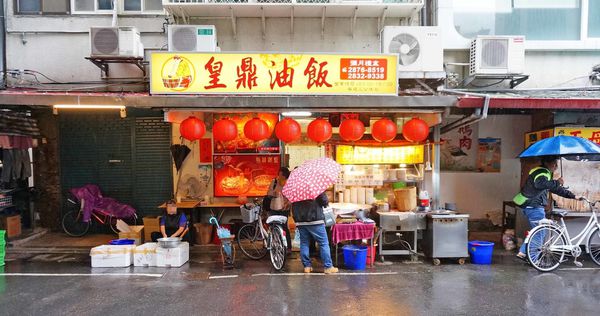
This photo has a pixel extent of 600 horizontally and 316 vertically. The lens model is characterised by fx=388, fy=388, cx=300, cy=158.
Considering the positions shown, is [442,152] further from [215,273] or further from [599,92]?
[215,273]

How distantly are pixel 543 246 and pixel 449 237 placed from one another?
2017 millimetres

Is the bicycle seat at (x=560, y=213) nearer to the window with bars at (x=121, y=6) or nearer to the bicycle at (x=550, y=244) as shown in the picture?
the bicycle at (x=550, y=244)

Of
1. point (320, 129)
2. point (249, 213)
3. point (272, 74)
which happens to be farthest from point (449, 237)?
point (272, 74)

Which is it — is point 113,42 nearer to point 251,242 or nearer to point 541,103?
point 251,242

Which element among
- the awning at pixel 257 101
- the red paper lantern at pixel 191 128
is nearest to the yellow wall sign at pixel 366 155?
the awning at pixel 257 101

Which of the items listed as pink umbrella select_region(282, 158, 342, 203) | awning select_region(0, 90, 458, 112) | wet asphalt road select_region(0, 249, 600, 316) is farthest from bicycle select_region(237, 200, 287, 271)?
awning select_region(0, 90, 458, 112)

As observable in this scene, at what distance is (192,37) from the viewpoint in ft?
34.6

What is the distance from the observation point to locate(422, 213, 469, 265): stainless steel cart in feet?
31.1

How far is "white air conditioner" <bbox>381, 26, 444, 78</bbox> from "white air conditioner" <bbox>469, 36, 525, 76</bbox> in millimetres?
1071

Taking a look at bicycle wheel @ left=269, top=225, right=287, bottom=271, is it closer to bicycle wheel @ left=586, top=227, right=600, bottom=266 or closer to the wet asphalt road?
the wet asphalt road

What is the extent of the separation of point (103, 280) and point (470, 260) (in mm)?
8698

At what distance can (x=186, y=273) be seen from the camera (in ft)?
29.5

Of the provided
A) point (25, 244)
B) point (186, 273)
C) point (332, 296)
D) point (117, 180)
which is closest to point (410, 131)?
point (332, 296)

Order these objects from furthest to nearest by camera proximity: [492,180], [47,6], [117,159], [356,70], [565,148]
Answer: [492,180] < [117,159] < [47,6] < [356,70] < [565,148]
